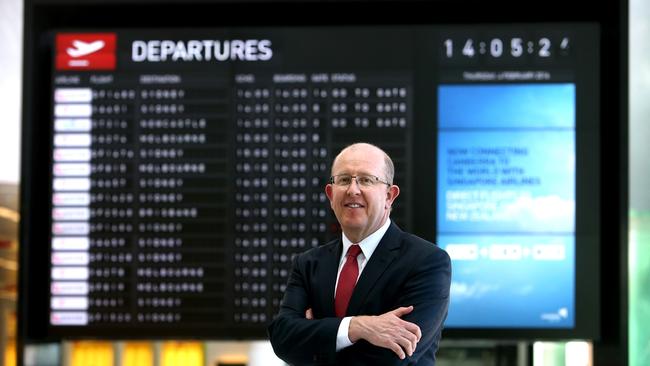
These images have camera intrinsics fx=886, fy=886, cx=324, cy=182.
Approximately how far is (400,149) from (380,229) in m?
1.76

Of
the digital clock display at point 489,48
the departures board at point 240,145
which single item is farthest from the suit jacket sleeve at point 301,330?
the digital clock display at point 489,48

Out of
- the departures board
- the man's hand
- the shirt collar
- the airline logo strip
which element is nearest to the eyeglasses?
the shirt collar

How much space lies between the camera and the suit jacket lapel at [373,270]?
62.1 inches

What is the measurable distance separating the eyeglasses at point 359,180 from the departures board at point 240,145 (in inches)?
72.2

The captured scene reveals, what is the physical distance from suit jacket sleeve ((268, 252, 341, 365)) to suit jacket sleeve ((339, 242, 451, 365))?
55mm

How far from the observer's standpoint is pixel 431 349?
167 cm

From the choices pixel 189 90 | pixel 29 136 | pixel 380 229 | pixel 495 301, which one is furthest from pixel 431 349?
pixel 29 136

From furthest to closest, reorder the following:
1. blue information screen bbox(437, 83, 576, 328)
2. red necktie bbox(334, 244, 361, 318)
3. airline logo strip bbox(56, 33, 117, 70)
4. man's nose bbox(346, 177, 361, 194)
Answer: airline logo strip bbox(56, 33, 117, 70), blue information screen bbox(437, 83, 576, 328), red necktie bbox(334, 244, 361, 318), man's nose bbox(346, 177, 361, 194)

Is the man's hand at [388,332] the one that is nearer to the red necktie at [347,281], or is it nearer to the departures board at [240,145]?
the red necktie at [347,281]

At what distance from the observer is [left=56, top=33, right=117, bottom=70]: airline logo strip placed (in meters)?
3.45

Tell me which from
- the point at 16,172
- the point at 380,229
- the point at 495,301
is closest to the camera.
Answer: the point at 380,229

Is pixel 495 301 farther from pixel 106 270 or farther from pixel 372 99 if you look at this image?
pixel 106 270

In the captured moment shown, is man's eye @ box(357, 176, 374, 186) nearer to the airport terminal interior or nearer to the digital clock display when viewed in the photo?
the airport terminal interior

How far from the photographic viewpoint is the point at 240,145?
3404 millimetres
